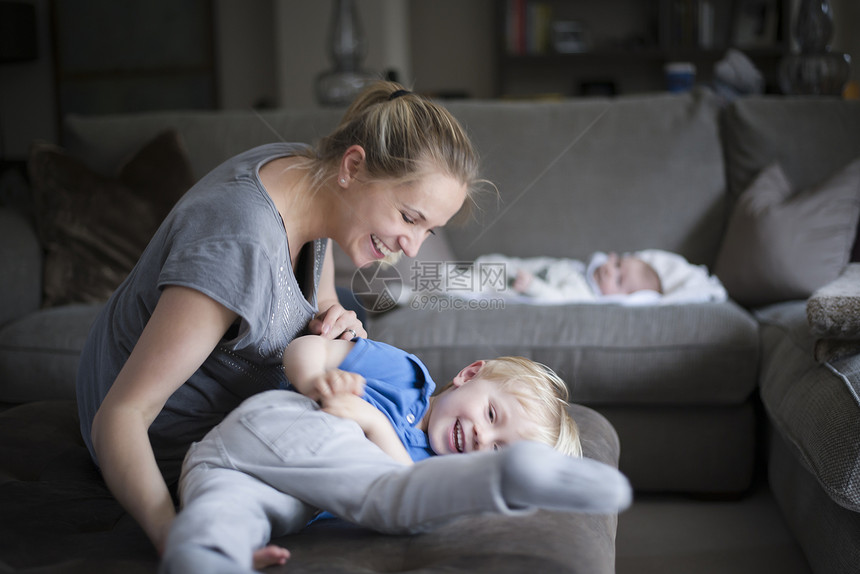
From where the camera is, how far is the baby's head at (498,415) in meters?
1.01

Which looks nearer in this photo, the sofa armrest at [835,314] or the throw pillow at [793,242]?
the sofa armrest at [835,314]

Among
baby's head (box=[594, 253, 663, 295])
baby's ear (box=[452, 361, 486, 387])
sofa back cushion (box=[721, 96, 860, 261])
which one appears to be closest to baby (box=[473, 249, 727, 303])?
baby's head (box=[594, 253, 663, 295])

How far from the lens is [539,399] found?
1.05 meters

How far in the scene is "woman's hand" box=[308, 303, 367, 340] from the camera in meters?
1.03

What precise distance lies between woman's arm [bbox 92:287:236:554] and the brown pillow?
121 cm

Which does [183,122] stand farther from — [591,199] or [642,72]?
[642,72]

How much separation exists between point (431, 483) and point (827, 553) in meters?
0.86

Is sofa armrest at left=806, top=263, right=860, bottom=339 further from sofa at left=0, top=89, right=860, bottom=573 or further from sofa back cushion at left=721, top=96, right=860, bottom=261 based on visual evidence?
sofa back cushion at left=721, top=96, right=860, bottom=261

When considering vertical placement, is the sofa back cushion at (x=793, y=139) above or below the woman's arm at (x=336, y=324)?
above

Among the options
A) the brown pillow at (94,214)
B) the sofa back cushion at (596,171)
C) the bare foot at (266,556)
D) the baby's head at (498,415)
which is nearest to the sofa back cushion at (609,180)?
the sofa back cushion at (596,171)

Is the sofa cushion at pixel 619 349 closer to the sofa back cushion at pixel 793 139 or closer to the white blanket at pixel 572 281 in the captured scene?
the white blanket at pixel 572 281

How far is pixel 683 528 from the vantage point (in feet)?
5.24

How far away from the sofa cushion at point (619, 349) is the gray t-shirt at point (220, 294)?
Answer: 562mm

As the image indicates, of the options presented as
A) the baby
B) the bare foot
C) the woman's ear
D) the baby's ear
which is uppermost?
the woman's ear
